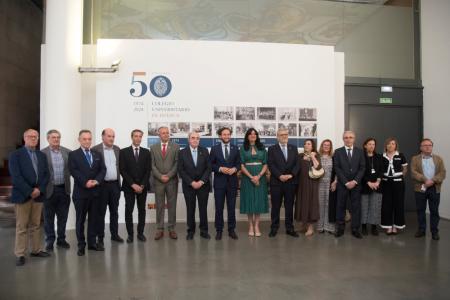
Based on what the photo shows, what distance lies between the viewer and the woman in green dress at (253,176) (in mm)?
→ 5250

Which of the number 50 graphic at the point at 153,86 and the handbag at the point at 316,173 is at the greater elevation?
the number 50 graphic at the point at 153,86

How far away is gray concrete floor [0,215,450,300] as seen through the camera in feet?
10.4

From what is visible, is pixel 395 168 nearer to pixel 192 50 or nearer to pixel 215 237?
pixel 215 237

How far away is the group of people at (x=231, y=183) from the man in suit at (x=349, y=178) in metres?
0.01

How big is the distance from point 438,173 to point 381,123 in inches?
96.0

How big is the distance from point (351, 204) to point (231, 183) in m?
1.94

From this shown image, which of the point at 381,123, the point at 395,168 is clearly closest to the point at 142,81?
the point at 395,168

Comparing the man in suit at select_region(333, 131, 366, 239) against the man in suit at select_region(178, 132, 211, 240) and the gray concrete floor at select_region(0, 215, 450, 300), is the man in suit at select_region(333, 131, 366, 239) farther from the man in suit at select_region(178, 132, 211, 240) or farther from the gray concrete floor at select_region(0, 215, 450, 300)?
the man in suit at select_region(178, 132, 211, 240)

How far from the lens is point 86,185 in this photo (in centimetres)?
442

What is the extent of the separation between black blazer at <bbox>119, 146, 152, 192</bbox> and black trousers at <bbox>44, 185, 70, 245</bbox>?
0.83 metres

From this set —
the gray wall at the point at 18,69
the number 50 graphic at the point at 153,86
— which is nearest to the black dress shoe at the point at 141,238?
the number 50 graphic at the point at 153,86

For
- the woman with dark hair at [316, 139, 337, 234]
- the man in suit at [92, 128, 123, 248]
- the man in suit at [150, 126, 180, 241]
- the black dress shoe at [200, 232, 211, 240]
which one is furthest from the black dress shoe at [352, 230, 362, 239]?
the man in suit at [92, 128, 123, 248]

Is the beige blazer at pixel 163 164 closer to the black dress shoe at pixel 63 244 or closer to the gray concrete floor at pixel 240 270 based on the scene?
the gray concrete floor at pixel 240 270

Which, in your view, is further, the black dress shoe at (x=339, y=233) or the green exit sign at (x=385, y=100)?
the green exit sign at (x=385, y=100)
